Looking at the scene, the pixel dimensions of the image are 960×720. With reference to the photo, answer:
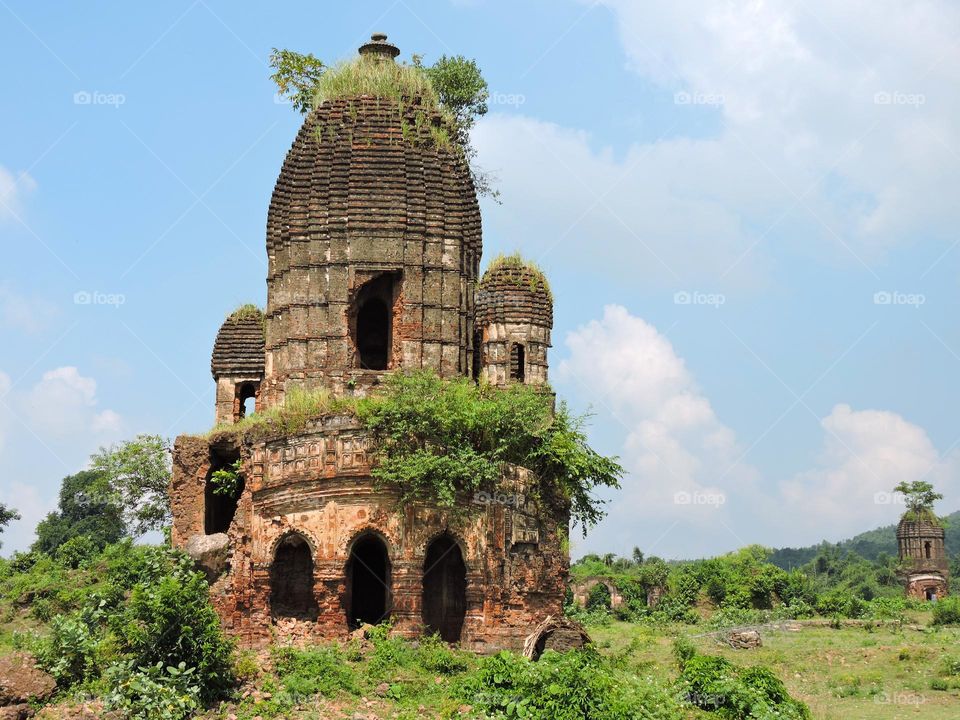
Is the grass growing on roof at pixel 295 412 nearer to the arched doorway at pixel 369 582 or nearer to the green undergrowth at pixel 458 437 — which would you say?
the green undergrowth at pixel 458 437

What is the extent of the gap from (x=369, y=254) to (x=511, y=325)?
3.89 metres

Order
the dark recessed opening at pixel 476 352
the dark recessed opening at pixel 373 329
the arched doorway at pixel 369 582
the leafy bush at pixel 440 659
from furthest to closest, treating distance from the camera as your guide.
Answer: the dark recessed opening at pixel 476 352 < the dark recessed opening at pixel 373 329 < the arched doorway at pixel 369 582 < the leafy bush at pixel 440 659

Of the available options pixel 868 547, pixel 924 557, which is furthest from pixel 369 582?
pixel 868 547

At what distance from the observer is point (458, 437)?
21891mm

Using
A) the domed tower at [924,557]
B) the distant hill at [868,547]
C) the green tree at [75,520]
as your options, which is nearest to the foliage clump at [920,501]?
the domed tower at [924,557]

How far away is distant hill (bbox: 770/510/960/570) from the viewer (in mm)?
130750

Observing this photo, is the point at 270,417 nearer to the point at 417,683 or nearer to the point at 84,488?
the point at 417,683

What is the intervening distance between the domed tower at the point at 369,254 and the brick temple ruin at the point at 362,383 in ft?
0.10

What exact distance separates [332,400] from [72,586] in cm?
886

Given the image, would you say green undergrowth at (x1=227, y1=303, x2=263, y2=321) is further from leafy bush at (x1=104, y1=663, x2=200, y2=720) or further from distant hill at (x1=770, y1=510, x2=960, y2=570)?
distant hill at (x1=770, y1=510, x2=960, y2=570)

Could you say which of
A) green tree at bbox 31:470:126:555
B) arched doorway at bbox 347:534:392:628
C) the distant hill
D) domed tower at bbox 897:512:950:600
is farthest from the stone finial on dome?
the distant hill

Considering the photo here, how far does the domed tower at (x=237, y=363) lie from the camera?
2798 centimetres

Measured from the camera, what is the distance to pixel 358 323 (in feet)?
84.2

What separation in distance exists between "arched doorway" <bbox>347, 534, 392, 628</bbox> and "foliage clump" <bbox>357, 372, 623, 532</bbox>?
2419mm
